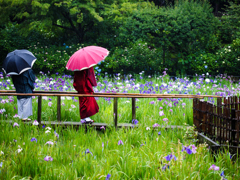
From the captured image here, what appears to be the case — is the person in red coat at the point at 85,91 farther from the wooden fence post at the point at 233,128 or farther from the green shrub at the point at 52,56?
the green shrub at the point at 52,56

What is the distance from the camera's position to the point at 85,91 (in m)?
4.65

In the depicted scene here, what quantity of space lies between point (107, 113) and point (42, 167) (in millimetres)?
2112

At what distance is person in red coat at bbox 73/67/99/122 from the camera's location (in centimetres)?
457

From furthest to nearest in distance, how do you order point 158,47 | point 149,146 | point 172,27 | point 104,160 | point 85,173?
point 158,47
point 172,27
point 149,146
point 104,160
point 85,173

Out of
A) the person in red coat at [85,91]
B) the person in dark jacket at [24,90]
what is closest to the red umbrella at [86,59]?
the person in red coat at [85,91]

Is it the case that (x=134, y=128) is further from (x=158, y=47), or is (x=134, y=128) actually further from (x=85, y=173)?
(x=158, y=47)

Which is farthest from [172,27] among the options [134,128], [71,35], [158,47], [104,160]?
[104,160]

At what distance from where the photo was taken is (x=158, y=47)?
1144 cm

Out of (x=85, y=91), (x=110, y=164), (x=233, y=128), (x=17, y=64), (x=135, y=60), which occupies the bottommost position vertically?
(x=110, y=164)

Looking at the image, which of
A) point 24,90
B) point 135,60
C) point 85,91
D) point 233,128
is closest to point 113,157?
point 233,128

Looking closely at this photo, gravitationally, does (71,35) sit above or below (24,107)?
above

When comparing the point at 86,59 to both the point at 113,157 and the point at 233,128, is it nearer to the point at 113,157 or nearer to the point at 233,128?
the point at 113,157

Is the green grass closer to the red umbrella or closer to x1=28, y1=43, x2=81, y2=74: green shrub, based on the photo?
the red umbrella

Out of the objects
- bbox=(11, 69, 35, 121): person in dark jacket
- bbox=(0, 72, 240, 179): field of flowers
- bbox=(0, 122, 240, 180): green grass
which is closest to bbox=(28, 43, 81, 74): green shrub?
bbox=(11, 69, 35, 121): person in dark jacket
